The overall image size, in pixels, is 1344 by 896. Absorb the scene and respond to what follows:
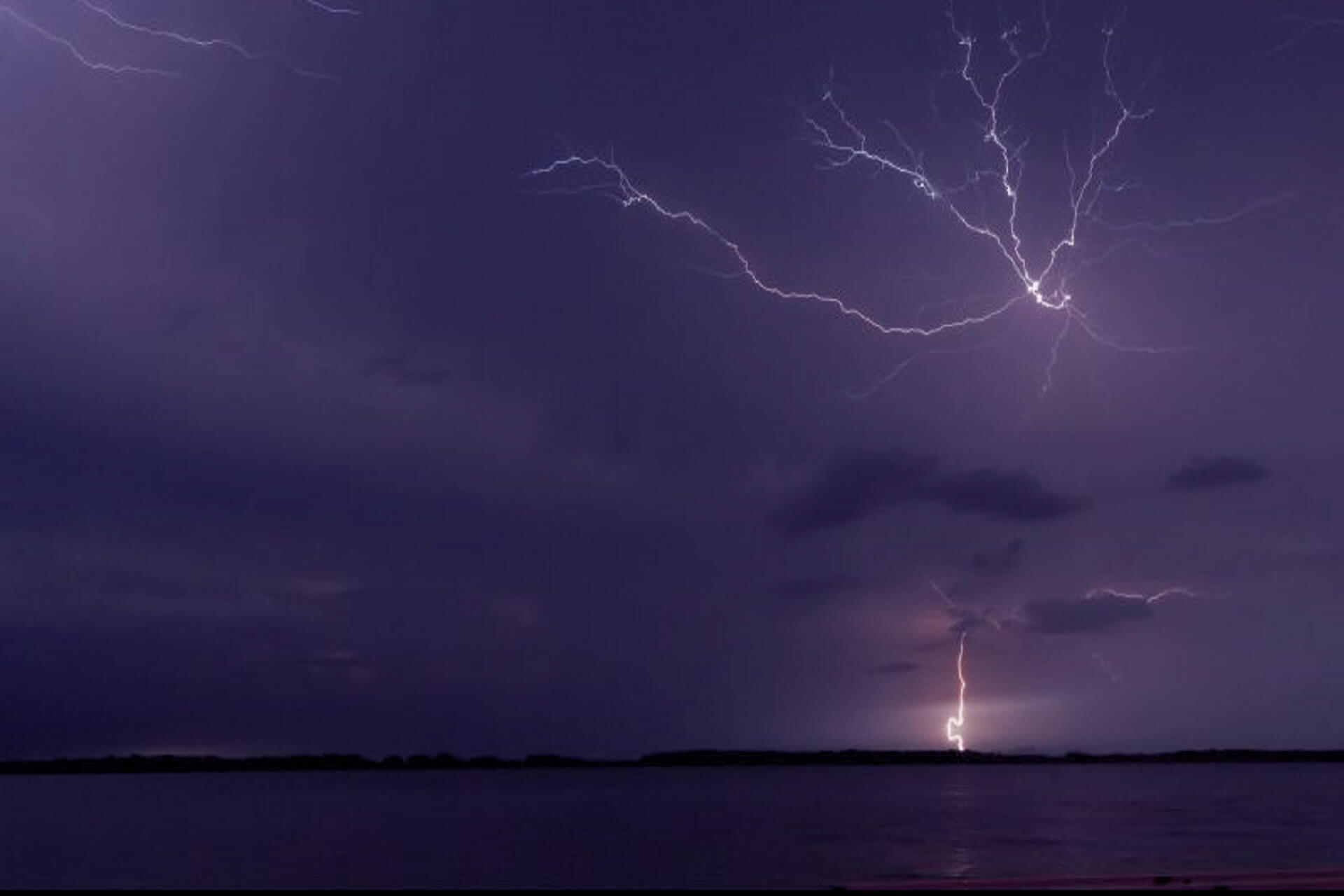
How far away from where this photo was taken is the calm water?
90.2 ft

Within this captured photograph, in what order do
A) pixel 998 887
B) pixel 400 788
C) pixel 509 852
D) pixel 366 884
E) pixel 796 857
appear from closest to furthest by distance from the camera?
pixel 998 887 < pixel 366 884 < pixel 796 857 < pixel 509 852 < pixel 400 788

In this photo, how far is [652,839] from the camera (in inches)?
1506

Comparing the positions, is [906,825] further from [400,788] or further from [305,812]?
[400,788]

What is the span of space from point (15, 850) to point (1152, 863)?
84.1 feet

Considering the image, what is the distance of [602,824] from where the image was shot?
46.4 meters

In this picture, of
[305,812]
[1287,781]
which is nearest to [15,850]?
[305,812]

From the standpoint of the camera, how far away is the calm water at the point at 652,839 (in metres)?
27.5

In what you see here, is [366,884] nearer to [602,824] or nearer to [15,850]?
[15,850]

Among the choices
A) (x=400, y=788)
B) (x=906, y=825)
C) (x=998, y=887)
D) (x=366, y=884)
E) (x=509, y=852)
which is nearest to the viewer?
(x=998, y=887)

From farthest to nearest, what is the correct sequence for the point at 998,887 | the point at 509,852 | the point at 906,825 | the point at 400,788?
the point at 400,788 → the point at 906,825 → the point at 509,852 → the point at 998,887

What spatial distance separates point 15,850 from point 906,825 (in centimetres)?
2371

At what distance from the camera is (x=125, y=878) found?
2795cm

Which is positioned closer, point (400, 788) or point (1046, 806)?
point (1046, 806)

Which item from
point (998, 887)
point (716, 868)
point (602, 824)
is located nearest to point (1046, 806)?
point (602, 824)
